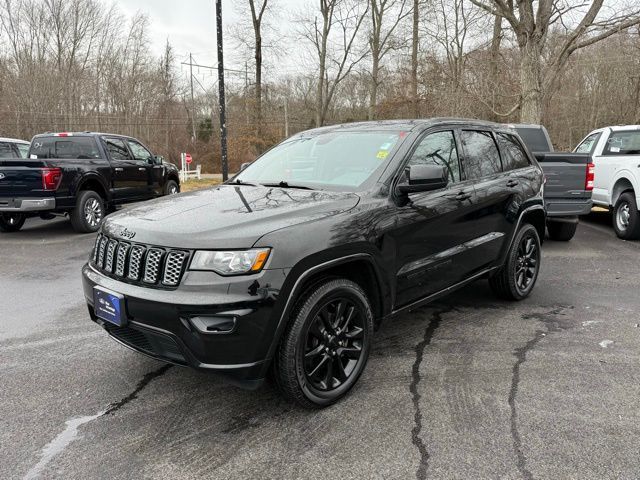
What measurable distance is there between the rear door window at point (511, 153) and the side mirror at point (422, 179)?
175cm

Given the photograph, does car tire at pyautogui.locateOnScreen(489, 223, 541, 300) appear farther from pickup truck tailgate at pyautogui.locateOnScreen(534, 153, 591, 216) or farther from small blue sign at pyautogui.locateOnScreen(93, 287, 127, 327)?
small blue sign at pyautogui.locateOnScreen(93, 287, 127, 327)

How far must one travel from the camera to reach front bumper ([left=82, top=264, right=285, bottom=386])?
256 centimetres

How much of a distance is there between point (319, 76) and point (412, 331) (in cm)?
3166

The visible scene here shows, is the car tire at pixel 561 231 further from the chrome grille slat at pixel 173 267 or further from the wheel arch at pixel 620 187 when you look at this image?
the chrome grille slat at pixel 173 267

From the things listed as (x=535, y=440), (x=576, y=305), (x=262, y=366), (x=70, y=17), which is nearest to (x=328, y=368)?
(x=262, y=366)

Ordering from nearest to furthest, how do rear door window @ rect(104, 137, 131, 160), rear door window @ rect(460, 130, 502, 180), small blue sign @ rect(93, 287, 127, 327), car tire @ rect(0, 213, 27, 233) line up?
small blue sign @ rect(93, 287, 127, 327)
rear door window @ rect(460, 130, 502, 180)
car tire @ rect(0, 213, 27, 233)
rear door window @ rect(104, 137, 131, 160)

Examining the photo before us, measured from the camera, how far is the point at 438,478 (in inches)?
94.7

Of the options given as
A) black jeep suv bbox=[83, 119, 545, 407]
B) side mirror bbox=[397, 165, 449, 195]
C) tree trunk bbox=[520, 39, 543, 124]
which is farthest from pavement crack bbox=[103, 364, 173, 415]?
tree trunk bbox=[520, 39, 543, 124]

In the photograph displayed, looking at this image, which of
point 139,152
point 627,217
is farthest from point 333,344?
point 139,152

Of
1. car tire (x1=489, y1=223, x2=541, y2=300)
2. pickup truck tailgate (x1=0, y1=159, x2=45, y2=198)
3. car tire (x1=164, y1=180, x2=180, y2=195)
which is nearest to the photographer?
car tire (x1=489, y1=223, x2=541, y2=300)

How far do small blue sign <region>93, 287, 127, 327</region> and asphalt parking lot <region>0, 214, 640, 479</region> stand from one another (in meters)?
0.60

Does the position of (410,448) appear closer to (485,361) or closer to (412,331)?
(485,361)

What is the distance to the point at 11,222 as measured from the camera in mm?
9672

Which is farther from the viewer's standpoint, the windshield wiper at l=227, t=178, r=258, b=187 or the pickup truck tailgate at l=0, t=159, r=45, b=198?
the pickup truck tailgate at l=0, t=159, r=45, b=198
